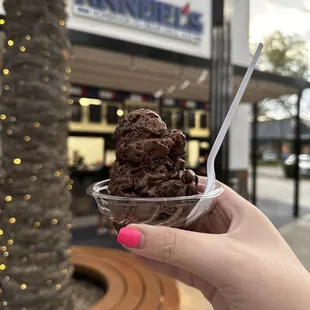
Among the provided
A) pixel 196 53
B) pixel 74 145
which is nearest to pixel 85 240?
pixel 74 145

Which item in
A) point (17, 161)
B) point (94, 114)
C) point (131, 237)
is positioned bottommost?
point (131, 237)

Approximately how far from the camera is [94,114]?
657 centimetres

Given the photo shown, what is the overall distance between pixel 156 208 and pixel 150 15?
4393mm

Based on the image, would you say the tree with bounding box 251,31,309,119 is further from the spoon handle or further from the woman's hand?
the woman's hand

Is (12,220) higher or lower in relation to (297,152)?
lower

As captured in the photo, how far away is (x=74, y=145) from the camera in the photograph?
671 cm

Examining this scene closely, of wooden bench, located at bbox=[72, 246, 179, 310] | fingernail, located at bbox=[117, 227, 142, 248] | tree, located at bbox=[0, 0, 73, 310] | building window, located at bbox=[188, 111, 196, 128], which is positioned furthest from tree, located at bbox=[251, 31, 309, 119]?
fingernail, located at bbox=[117, 227, 142, 248]

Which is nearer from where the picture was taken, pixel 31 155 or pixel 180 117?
pixel 31 155

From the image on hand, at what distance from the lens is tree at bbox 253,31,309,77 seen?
4.34m

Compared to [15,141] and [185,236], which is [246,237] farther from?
[15,141]

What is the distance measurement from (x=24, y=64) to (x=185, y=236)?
1654 mm

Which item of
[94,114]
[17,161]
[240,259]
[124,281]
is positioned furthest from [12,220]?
[94,114]

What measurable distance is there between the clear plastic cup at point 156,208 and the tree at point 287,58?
3.64 metres

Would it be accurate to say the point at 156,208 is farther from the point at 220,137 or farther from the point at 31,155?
the point at 31,155
